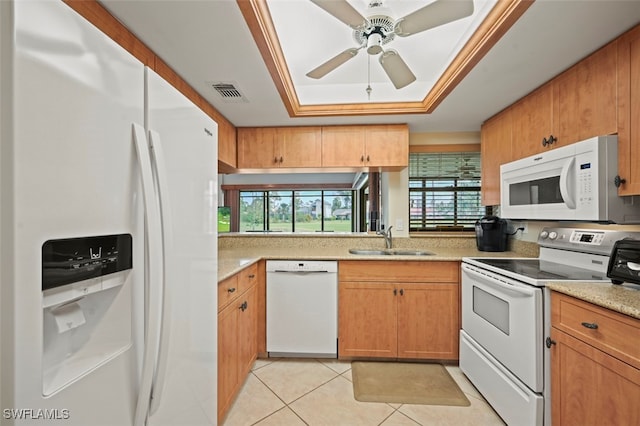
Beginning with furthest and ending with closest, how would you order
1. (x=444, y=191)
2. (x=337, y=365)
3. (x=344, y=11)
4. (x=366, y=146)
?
1. (x=444, y=191)
2. (x=366, y=146)
3. (x=337, y=365)
4. (x=344, y=11)

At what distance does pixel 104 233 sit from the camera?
2.10 ft

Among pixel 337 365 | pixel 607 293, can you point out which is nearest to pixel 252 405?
pixel 337 365

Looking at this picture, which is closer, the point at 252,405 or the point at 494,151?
the point at 252,405

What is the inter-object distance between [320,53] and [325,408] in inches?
97.1

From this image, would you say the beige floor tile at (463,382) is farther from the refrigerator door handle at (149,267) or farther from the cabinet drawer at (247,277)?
the refrigerator door handle at (149,267)

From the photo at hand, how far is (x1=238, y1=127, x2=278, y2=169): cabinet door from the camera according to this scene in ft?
9.41

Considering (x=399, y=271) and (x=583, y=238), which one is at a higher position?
(x=583, y=238)

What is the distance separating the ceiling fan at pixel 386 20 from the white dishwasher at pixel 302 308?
1593mm

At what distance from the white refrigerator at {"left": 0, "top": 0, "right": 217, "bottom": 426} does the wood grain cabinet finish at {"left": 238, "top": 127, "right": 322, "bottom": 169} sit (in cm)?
190

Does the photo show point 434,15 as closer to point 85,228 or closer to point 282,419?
point 85,228

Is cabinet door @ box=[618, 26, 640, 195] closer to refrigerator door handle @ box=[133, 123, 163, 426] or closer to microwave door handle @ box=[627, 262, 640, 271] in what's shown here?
microwave door handle @ box=[627, 262, 640, 271]

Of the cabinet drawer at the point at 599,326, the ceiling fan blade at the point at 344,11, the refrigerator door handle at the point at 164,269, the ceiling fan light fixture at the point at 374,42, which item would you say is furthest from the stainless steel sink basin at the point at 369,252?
the refrigerator door handle at the point at 164,269

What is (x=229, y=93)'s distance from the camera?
213cm

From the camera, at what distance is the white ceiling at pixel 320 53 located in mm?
1306
